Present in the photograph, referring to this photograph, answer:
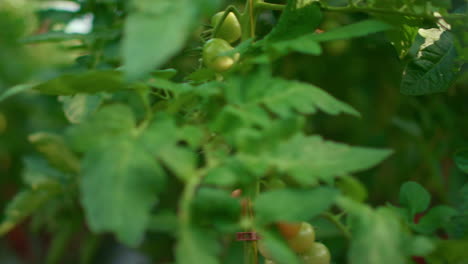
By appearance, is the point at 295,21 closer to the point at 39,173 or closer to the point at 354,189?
the point at 354,189

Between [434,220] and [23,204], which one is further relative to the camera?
[23,204]

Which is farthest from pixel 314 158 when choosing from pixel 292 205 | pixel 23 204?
pixel 23 204

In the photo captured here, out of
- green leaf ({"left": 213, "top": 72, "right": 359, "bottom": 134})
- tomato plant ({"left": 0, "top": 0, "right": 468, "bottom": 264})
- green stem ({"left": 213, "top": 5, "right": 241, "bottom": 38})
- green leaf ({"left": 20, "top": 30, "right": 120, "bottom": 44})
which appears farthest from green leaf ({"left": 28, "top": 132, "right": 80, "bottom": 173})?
green leaf ({"left": 213, "top": 72, "right": 359, "bottom": 134})

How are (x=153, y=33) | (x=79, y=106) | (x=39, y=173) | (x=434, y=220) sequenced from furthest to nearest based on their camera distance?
(x=39, y=173)
(x=79, y=106)
(x=434, y=220)
(x=153, y=33)

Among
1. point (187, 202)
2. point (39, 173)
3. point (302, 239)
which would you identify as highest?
point (187, 202)

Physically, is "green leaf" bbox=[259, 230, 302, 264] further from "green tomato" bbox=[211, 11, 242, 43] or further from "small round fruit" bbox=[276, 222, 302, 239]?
"green tomato" bbox=[211, 11, 242, 43]

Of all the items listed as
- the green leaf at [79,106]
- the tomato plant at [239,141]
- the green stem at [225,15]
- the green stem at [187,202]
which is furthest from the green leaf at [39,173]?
the green stem at [187,202]
